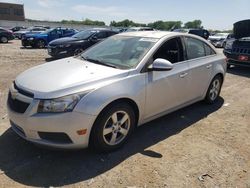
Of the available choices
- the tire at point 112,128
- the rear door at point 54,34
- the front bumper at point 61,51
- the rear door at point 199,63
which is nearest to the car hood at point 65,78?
the tire at point 112,128

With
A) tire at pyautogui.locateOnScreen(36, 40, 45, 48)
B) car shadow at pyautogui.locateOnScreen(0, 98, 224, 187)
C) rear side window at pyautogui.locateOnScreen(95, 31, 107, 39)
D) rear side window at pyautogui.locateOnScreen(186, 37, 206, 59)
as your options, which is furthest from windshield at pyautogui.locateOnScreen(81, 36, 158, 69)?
tire at pyautogui.locateOnScreen(36, 40, 45, 48)

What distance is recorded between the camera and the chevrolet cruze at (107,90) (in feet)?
10.5

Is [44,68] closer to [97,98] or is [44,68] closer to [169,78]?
[97,98]

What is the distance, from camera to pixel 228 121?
5074 mm

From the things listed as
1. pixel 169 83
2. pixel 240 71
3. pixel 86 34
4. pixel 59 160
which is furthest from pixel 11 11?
pixel 59 160

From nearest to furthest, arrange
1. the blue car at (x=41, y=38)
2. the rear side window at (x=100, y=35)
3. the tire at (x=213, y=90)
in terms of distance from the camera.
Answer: the tire at (x=213, y=90), the rear side window at (x=100, y=35), the blue car at (x=41, y=38)

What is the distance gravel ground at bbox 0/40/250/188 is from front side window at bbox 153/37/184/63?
1.18 meters

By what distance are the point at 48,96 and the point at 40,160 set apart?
3.01ft

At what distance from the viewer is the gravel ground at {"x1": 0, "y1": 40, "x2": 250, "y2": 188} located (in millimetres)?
3174

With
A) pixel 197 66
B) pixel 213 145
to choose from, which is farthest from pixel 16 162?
pixel 197 66

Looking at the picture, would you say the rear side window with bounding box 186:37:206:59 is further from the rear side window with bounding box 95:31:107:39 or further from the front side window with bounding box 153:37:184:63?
the rear side window with bounding box 95:31:107:39

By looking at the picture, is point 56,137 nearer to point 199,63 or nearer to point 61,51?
point 199,63

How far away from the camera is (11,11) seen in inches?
3307

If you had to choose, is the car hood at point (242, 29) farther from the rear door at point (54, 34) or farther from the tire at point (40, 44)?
the tire at point (40, 44)
